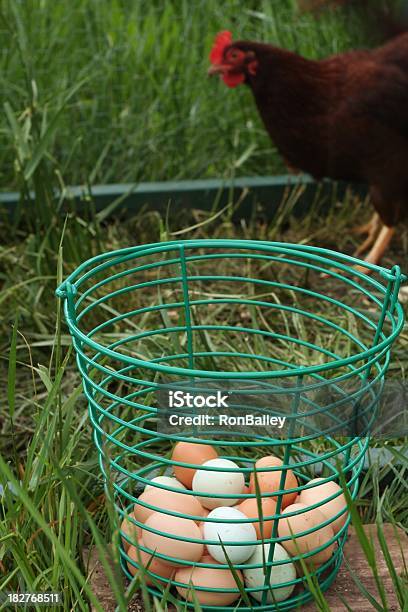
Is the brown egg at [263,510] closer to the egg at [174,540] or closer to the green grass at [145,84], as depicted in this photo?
the egg at [174,540]

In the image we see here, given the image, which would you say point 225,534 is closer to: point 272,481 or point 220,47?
point 272,481

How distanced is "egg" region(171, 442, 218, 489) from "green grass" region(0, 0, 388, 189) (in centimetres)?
171

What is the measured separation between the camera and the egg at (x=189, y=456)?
4.68 ft

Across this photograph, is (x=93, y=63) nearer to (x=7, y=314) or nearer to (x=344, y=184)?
(x=344, y=184)

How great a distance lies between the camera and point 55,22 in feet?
11.3

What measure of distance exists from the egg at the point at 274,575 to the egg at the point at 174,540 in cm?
9

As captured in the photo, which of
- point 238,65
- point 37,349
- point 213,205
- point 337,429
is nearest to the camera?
point 337,429

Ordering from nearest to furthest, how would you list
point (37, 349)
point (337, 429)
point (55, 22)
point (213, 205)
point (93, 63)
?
point (337, 429)
point (37, 349)
point (213, 205)
point (93, 63)
point (55, 22)

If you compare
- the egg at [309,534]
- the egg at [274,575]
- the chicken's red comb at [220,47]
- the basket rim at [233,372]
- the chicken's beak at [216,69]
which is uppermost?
the chicken's red comb at [220,47]

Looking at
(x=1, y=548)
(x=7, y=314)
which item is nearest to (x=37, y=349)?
(x=7, y=314)

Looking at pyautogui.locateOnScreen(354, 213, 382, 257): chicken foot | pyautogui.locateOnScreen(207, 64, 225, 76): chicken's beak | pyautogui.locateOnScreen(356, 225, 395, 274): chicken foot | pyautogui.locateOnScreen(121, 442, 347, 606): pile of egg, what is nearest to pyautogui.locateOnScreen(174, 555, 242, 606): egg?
pyautogui.locateOnScreen(121, 442, 347, 606): pile of egg

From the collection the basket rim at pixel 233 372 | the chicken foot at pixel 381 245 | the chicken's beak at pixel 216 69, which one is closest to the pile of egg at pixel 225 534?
the basket rim at pixel 233 372

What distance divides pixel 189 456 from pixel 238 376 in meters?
0.37

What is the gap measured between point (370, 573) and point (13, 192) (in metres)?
1.96
